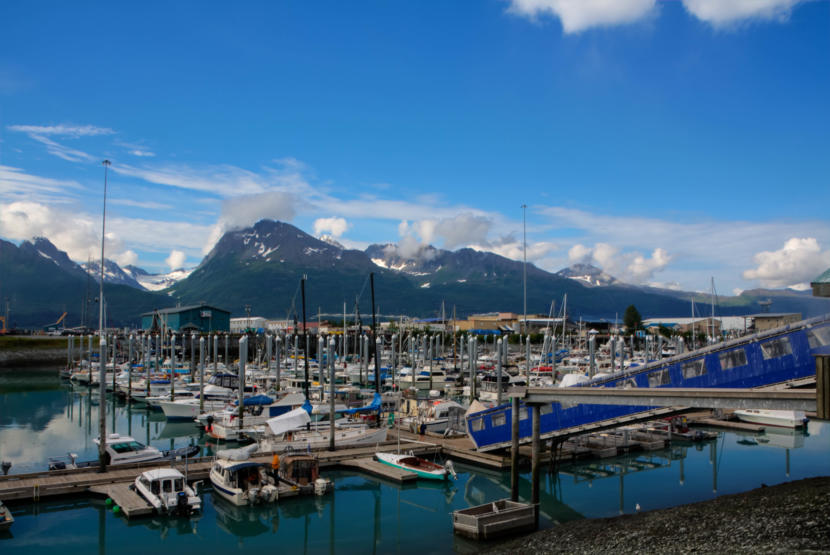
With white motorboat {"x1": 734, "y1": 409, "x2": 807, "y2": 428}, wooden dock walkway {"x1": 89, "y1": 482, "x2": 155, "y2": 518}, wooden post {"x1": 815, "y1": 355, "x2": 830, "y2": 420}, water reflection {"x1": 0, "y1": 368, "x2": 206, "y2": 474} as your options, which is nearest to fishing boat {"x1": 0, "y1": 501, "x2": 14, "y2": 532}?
wooden dock walkway {"x1": 89, "y1": 482, "x2": 155, "y2": 518}

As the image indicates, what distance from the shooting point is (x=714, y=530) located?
21219 millimetres

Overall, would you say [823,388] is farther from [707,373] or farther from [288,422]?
[288,422]

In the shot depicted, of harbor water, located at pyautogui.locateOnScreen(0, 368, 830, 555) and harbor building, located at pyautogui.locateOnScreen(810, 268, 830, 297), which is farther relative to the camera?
harbor water, located at pyautogui.locateOnScreen(0, 368, 830, 555)

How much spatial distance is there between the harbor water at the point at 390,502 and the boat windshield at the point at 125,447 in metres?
3.06

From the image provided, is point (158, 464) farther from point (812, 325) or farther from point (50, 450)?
point (812, 325)

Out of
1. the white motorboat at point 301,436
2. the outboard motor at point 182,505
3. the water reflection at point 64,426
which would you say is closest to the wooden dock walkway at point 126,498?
the outboard motor at point 182,505

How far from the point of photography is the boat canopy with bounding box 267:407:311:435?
130 ft

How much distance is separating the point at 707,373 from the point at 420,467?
15.8m

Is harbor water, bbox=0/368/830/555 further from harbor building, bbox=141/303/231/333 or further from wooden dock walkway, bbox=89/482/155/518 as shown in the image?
harbor building, bbox=141/303/231/333

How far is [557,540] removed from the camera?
2223 cm

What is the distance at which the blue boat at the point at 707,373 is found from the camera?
82.5ft

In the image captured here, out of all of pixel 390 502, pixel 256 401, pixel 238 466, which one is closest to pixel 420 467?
pixel 390 502

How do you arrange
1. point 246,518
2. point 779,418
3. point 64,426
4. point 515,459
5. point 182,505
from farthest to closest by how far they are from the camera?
point 64,426
point 779,418
point 246,518
point 182,505
point 515,459

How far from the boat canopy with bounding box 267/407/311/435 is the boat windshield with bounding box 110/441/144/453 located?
25.6 feet
